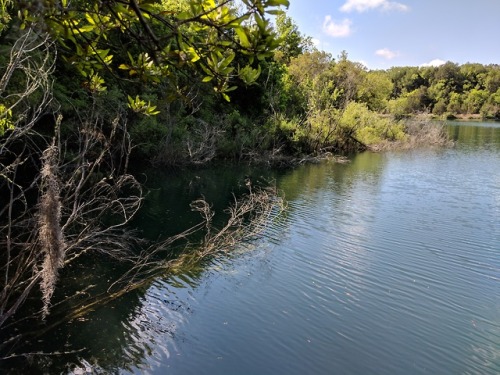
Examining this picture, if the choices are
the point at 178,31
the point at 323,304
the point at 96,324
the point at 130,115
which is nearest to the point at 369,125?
the point at 130,115

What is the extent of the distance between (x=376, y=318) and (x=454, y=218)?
749 cm

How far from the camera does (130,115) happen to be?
16859 mm

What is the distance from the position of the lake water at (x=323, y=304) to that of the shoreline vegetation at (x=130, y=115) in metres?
0.97

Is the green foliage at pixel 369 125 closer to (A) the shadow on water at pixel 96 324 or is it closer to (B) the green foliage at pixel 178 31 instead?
(A) the shadow on water at pixel 96 324

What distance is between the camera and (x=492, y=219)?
44.1 ft

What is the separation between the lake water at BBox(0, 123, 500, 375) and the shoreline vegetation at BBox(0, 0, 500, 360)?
0.97 metres

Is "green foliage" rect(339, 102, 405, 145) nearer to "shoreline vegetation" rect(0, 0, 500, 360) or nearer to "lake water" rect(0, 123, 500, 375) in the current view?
"shoreline vegetation" rect(0, 0, 500, 360)

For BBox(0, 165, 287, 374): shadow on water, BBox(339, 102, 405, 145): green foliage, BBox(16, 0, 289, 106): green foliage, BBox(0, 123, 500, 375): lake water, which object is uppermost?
BBox(16, 0, 289, 106): green foliage

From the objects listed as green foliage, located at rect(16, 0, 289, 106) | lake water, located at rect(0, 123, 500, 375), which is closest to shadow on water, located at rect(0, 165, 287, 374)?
lake water, located at rect(0, 123, 500, 375)

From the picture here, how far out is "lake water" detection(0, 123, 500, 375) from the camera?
20.1 feet

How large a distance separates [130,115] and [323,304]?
467 inches

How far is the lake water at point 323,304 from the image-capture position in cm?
612

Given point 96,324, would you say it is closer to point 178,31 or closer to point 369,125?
point 178,31

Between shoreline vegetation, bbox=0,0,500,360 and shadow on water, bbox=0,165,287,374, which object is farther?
shadow on water, bbox=0,165,287,374
